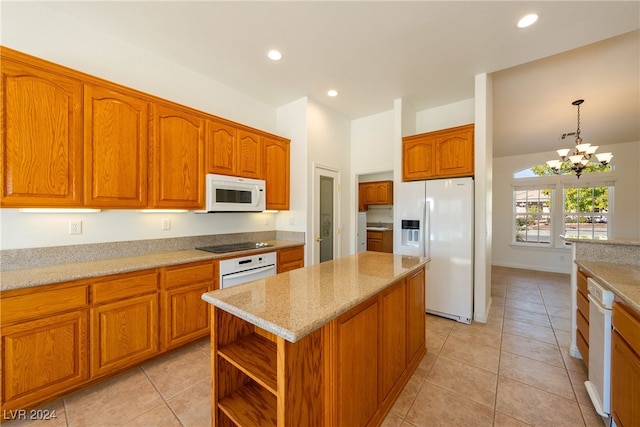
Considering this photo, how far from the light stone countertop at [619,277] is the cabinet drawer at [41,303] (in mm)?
3245

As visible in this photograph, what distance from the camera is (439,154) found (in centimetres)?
321

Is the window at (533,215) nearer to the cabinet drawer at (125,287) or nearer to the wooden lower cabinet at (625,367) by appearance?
the wooden lower cabinet at (625,367)

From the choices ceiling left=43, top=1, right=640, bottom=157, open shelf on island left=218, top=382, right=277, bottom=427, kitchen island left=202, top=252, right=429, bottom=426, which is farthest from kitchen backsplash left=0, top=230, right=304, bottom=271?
ceiling left=43, top=1, right=640, bottom=157

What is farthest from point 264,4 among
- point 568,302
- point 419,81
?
point 568,302

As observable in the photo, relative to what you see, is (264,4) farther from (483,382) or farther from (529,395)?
(529,395)

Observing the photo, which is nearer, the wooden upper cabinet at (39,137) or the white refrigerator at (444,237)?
the wooden upper cabinet at (39,137)

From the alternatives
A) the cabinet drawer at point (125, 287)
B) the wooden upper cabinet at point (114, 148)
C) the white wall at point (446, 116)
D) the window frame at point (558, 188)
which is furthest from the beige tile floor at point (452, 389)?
the window frame at point (558, 188)

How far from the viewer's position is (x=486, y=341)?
2.57m

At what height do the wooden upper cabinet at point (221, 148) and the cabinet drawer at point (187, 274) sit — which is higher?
the wooden upper cabinet at point (221, 148)

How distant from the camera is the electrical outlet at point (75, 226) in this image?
2.09m

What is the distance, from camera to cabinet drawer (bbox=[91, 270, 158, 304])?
182 centimetres

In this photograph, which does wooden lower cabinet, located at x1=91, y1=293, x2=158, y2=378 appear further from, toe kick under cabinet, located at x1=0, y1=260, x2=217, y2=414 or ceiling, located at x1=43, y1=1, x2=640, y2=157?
ceiling, located at x1=43, y1=1, x2=640, y2=157

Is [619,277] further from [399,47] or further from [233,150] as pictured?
[233,150]

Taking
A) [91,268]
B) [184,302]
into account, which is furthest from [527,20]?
[91,268]
